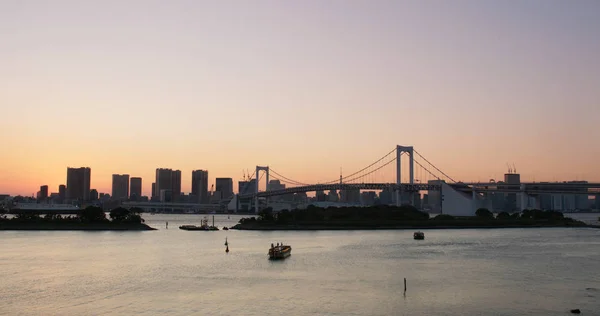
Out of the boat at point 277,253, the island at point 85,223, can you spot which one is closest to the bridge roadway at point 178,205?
the island at point 85,223

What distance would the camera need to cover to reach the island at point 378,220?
7044 cm

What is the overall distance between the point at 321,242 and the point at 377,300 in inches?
1084

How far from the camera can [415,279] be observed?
26.8m

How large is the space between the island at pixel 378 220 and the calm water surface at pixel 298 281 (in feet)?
89.0

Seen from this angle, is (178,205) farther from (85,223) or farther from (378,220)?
(85,223)

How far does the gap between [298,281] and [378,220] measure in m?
51.2

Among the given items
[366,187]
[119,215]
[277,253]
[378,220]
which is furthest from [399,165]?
[277,253]

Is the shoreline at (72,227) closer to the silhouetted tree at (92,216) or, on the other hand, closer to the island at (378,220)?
the silhouetted tree at (92,216)

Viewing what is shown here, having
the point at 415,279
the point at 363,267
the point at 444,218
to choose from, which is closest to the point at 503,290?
the point at 415,279

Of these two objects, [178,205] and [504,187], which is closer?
[504,187]

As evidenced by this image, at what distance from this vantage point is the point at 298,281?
86.1ft

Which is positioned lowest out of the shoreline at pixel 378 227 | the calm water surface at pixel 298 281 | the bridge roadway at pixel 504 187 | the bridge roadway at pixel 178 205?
the calm water surface at pixel 298 281

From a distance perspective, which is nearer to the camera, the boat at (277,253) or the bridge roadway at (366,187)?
the boat at (277,253)

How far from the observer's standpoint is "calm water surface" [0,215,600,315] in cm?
2033
